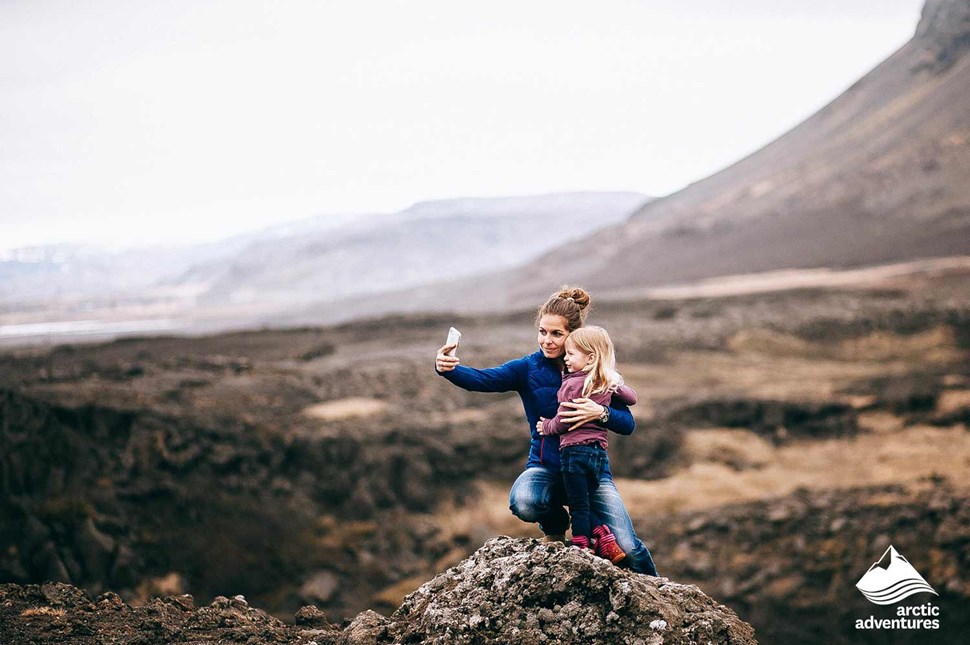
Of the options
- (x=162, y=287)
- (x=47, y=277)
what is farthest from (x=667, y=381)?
(x=47, y=277)

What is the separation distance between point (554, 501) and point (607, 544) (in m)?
0.29

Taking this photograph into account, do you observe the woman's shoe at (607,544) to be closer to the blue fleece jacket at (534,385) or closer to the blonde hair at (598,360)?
the blue fleece jacket at (534,385)

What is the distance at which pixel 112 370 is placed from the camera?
2250cm

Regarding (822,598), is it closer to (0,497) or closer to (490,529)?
(490,529)

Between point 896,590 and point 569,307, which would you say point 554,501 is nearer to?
point 569,307

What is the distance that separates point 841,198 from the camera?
4928cm

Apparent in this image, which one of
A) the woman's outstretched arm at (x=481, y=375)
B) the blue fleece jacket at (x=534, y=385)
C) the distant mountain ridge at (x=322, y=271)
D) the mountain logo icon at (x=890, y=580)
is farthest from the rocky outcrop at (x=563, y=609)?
the distant mountain ridge at (x=322, y=271)

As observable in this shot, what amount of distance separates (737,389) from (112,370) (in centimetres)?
1340

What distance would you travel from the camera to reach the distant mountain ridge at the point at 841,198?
44469 millimetres

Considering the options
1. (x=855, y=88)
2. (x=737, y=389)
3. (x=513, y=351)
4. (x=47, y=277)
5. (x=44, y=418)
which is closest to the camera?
(x=44, y=418)

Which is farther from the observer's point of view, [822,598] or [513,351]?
[513,351]

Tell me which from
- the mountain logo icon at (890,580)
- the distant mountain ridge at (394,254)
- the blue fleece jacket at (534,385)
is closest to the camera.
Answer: the blue fleece jacket at (534,385)

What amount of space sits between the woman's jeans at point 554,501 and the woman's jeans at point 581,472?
2.5 inches

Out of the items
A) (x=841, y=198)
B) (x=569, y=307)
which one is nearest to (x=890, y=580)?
(x=569, y=307)
